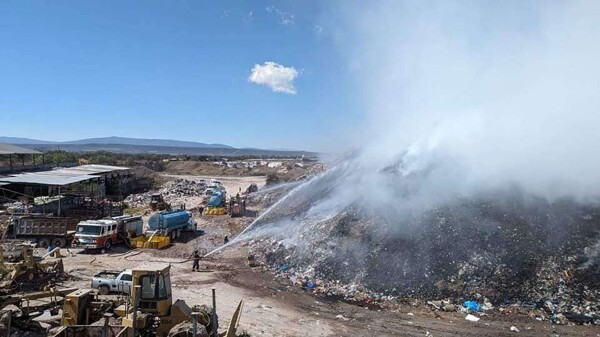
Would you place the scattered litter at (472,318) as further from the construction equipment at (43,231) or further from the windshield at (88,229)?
the construction equipment at (43,231)

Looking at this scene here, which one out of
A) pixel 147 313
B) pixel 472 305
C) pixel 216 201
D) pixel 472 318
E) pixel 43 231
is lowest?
pixel 472 318

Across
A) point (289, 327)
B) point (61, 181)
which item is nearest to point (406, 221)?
point (289, 327)

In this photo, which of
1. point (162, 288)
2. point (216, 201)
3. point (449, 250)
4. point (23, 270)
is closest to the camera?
point (162, 288)

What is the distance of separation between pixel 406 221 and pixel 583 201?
9284 mm

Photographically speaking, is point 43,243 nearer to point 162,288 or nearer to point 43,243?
point 43,243

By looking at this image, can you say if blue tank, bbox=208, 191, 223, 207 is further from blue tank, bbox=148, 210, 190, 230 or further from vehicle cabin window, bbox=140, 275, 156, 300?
vehicle cabin window, bbox=140, 275, 156, 300

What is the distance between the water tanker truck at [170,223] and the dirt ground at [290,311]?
411 cm

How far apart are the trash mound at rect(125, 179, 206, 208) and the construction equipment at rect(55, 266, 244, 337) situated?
3449cm

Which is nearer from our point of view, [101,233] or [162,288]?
[162,288]

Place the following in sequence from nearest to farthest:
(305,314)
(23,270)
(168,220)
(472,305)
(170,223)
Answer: (305,314), (23,270), (472,305), (168,220), (170,223)

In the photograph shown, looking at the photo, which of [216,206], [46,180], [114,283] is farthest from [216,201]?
[114,283]

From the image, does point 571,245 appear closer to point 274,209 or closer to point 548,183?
point 548,183

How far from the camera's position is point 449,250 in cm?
2067

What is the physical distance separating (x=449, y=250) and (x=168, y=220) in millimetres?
16545
